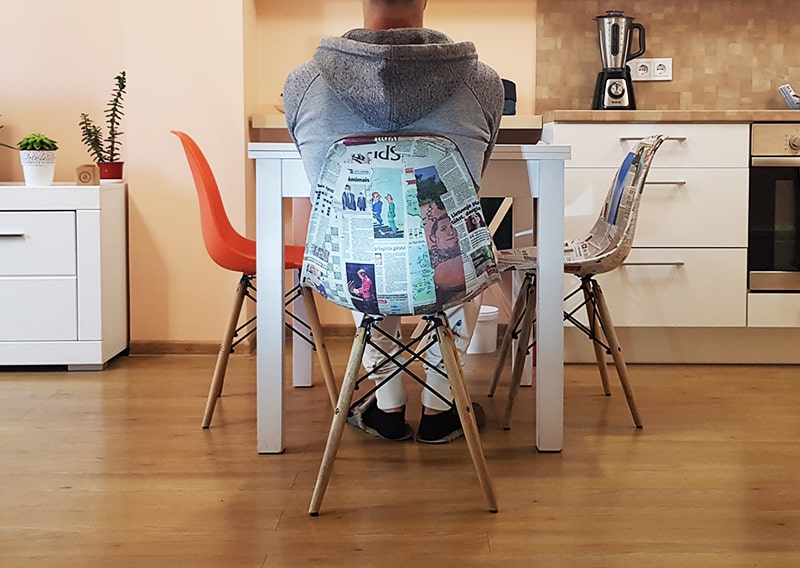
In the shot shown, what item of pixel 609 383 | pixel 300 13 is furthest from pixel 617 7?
pixel 609 383

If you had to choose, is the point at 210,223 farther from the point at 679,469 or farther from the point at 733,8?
the point at 733,8

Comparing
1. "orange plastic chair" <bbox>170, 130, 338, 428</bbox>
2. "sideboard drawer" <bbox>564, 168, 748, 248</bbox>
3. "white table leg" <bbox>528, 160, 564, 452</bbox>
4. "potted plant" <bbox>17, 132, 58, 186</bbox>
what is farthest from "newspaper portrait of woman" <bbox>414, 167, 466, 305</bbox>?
"potted plant" <bbox>17, 132, 58, 186</bbox>

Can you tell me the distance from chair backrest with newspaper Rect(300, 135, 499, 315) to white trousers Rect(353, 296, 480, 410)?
505mm

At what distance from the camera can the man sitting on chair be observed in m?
2.16

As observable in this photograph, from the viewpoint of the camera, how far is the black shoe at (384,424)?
279 cm

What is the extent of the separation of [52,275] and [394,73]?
2060 millimetres

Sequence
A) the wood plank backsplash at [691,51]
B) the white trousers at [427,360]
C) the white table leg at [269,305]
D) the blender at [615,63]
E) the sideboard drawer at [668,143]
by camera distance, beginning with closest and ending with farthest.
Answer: the white table leg at [269,305]
the white trousers at [427,360]
the sideboard drawer at [668,143]
the blender at [615,63]
the wood plank backsplash at [691,51]

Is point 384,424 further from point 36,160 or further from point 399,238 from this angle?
point 36,160

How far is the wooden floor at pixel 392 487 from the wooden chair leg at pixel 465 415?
5 cm

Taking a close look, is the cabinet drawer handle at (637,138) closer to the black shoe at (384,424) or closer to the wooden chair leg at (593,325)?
the wooden chair leg at (593,325)

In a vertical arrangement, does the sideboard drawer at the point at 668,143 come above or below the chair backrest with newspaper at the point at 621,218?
above

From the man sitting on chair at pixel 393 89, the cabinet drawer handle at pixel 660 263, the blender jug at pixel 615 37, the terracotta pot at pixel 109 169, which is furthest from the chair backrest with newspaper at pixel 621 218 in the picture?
the terracotta pot at pixel 109 169

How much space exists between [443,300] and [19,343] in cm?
211

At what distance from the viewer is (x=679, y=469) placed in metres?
2.53
